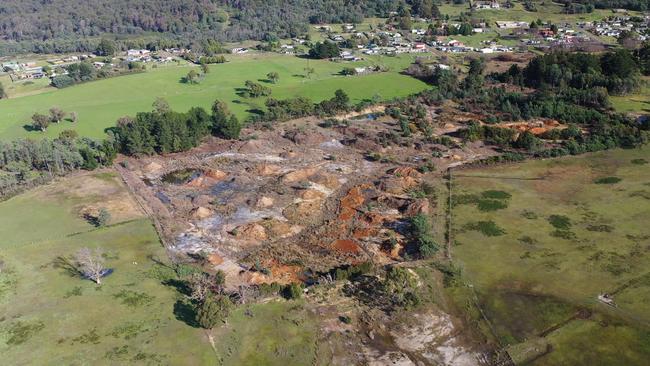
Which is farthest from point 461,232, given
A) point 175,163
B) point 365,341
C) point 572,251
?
point 175,163

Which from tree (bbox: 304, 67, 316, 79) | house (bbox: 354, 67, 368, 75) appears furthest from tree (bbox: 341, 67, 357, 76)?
tree (bbox: 304, 67, 316, 79)

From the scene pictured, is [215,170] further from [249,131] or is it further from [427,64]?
[427,64]

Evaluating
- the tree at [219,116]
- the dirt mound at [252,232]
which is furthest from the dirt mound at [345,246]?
the tree at [219,116]

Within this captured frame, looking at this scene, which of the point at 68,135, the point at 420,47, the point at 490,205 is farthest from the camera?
the point at 420,47

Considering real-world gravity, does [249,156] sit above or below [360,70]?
below

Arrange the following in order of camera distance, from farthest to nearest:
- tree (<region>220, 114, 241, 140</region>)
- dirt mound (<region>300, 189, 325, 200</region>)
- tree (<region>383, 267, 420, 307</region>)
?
1. tree (<region>220, 114, 241, 140</region>)
2. dirt mound (<region>300, 189, 325, 200</region>)
3. tree (<region>383, 267, 420, 307</region>)

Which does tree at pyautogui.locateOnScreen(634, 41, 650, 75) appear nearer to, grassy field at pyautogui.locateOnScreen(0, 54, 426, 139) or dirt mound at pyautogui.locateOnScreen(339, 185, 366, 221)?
grassy field at pyautogui.locateOnScreen(0, 54, 426, 139)

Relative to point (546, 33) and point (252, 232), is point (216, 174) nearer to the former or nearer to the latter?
point (252, 232)

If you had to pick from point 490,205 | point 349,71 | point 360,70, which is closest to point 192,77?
point 349,71
